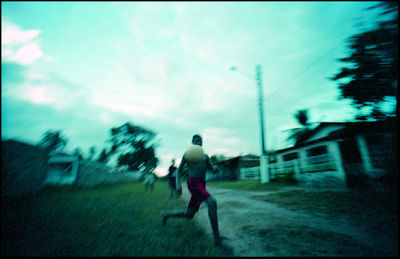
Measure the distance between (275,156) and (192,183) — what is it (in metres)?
16.5

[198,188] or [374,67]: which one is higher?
[374,67]

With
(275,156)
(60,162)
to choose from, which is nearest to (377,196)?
(275,156)

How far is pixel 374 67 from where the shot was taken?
3.91m

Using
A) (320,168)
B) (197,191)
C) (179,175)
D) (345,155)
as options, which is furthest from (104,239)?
(320,168)

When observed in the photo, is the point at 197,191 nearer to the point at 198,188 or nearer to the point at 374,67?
the point at 198,188

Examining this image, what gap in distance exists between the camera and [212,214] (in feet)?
8.18

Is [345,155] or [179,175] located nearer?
[179,175]

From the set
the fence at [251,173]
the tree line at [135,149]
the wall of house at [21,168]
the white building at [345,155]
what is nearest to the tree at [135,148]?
the tree line at [135,149]

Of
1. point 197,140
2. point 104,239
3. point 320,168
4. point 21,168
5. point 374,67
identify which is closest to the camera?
point 104,239

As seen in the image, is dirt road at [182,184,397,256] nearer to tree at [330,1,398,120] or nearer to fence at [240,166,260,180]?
tree at [330,1,398,120]

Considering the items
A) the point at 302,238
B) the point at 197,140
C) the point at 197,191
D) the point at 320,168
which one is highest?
the point at 197,140

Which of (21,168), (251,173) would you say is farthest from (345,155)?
(21,168)

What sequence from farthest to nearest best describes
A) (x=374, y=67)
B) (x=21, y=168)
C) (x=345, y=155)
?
(x=21, y=168) → (x=345, y=155) → (x=374, y=67)

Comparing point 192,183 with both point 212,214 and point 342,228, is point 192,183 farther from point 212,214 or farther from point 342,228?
point 342,228
